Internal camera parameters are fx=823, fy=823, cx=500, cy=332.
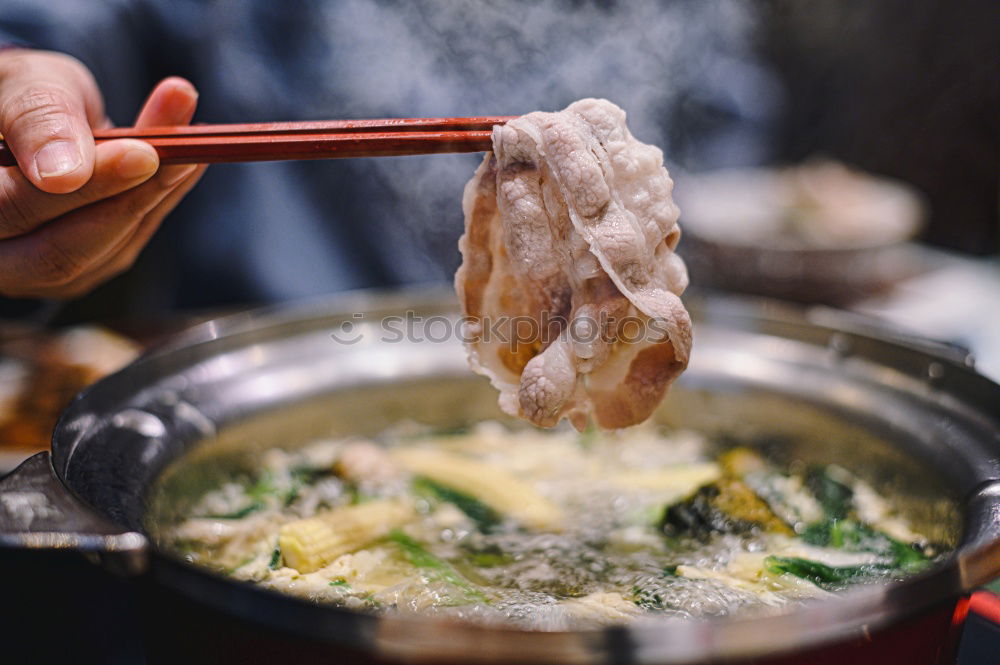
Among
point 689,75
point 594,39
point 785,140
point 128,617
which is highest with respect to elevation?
point 785,140

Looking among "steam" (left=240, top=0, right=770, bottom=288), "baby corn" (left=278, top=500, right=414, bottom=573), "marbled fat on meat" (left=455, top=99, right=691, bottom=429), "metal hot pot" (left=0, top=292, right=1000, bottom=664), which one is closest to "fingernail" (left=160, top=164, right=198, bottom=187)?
"metal hot pot" (left=0, top=292, right=1000, bottom=664)

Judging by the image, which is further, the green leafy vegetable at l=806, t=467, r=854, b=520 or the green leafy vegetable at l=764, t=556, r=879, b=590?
the green leafy vegetable at l=806, t=467, r=854, b=520

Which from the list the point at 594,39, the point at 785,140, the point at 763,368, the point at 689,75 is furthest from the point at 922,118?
the point at 763,368

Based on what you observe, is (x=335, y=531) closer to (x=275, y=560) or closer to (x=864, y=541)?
(x=275, y=560)

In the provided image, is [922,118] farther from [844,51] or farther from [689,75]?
[689,75]

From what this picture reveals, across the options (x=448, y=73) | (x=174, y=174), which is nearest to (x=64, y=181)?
(x=174, y=174)

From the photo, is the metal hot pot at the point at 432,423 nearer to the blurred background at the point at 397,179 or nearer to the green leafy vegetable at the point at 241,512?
the green leafy vegetable at the point at 241,512

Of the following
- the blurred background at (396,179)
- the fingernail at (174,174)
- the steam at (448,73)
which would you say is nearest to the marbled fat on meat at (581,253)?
the fingernail at (174,174)

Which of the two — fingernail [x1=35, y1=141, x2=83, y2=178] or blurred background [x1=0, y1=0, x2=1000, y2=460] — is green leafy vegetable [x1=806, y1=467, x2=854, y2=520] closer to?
blurred background [x1=0, y1=0, x2=1000, y2=460]
